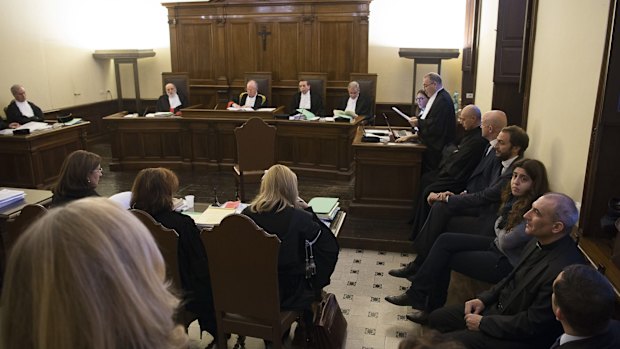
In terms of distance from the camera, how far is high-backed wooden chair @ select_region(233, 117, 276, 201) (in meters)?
5.69

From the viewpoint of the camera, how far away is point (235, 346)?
326 cm

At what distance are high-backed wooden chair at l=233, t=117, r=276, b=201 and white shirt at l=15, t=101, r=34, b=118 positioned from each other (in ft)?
13.0

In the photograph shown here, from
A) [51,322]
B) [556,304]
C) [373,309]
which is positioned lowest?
[373,309]

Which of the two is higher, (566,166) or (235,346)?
(566,166)

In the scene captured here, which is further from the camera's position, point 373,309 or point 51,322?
point 373,309

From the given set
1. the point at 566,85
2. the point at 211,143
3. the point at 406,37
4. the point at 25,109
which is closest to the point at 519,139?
the point at 566,85

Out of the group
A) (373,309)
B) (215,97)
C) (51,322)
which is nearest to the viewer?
(51,322)

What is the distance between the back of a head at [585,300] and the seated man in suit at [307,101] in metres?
6.47

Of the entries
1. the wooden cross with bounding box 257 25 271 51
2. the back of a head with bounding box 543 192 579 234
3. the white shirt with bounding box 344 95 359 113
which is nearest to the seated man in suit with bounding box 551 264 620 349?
the back of a head with bounding box 543 192 579 234

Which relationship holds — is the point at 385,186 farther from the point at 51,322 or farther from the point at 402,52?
the point at 51,322

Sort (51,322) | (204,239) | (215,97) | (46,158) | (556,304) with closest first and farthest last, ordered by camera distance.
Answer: (51,322)
(556,304)
(204,239)
(46,158)
(215,97)

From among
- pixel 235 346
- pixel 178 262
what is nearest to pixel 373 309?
pixel 235 346

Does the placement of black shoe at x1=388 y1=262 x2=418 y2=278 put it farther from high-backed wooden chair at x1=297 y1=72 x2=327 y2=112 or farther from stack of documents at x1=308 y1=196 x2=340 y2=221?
high-backed wooden chair at x1=297 y1=72 x2=327 y2=112

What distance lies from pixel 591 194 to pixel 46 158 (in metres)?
6.60
